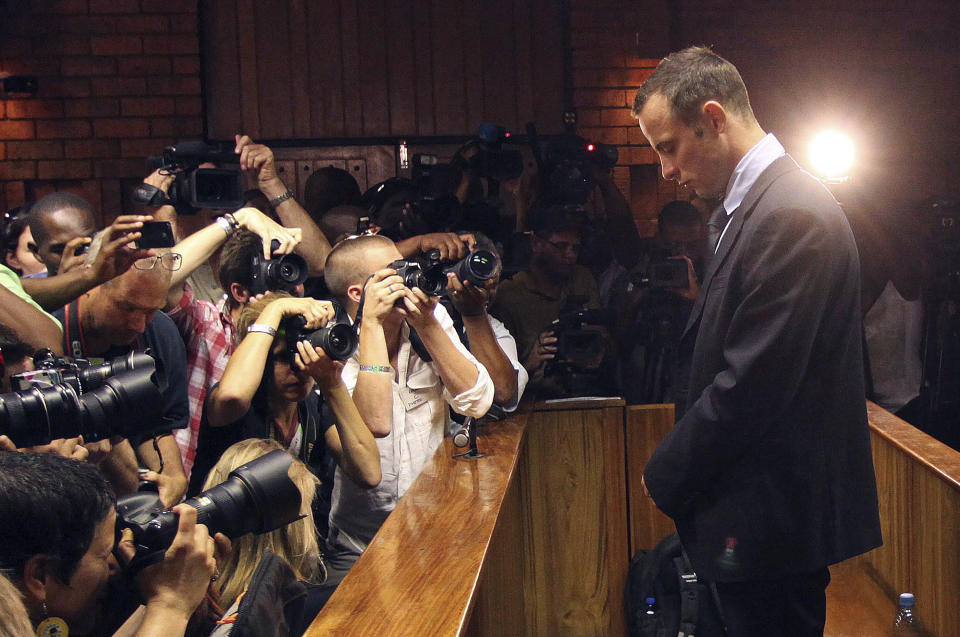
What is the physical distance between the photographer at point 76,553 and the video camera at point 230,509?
18mm

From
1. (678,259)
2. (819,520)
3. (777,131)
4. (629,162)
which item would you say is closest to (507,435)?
(678,259)

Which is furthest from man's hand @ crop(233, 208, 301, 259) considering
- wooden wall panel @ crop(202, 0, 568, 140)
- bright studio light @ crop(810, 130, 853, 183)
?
bright studio light @ crop(810, 130, 853, 183)

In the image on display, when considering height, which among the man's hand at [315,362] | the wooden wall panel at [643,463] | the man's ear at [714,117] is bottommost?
the wooden wall panel at [643,463]

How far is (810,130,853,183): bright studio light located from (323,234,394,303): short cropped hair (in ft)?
10.0

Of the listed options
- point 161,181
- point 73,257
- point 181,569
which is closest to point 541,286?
point 161,181

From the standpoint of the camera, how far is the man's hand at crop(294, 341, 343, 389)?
7.57 ft

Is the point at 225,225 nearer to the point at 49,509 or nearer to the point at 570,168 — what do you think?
the point at 49,509

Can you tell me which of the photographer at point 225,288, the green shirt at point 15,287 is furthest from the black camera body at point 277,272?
the green shirt at point 15,287

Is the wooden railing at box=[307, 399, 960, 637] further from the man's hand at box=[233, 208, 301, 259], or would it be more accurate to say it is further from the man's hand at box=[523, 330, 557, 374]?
the man's hand at box=[233, 208, 301, 259]

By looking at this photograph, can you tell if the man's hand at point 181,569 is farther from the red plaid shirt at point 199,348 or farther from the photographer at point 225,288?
the red plaid shirt at point 199,348

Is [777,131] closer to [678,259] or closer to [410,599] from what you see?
[678,259]

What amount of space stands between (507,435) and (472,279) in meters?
0.51

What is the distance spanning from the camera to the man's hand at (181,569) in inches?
57.2

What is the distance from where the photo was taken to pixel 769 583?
188 cm
